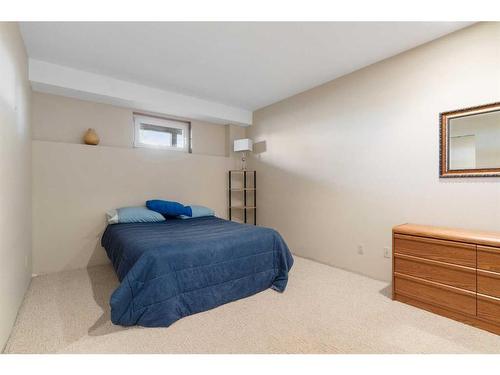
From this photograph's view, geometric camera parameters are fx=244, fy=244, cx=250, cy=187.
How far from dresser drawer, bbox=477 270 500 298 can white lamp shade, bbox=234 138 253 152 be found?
325cm

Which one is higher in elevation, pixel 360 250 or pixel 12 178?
pixel 12 178

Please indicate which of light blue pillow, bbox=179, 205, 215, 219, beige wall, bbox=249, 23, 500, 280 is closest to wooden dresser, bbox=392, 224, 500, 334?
beige wall, bbox=249, 23, 500, 280

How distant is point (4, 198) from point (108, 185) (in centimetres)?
175

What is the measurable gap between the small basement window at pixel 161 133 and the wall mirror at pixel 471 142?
350 centimetres

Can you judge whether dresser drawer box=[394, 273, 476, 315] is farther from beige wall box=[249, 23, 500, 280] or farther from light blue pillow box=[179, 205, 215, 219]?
light blue pillow box=[179, 205, 215, 219]

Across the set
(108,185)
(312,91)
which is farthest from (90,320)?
(312,91)

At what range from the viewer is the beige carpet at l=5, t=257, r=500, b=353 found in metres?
1.56

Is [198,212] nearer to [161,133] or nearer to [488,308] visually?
[161,133]

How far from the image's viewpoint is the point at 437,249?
199 centimetres

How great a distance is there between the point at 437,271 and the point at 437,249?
7.1 inches

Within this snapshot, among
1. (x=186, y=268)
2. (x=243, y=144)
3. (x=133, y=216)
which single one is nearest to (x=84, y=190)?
(x=133, y=216)

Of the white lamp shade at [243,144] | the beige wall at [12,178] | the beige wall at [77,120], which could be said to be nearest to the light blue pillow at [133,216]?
the beige wall at [12,178]

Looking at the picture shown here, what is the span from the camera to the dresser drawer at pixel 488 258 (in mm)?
1707

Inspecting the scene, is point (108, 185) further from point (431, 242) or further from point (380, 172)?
point (431, 242)
